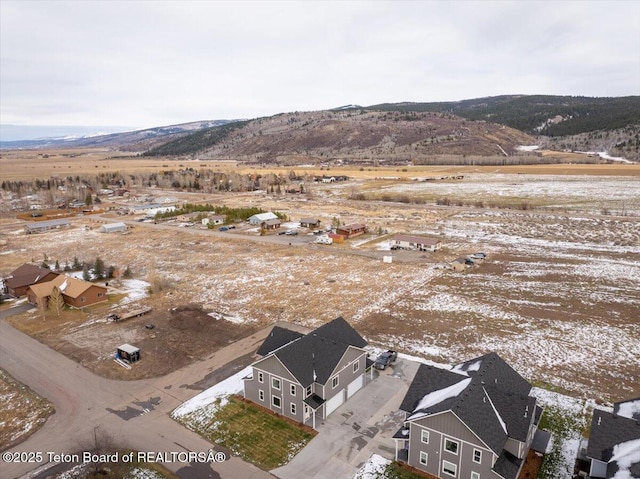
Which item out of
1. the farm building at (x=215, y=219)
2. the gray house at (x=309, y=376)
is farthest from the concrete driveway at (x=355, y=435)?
the farm building at (x=215, y=219)

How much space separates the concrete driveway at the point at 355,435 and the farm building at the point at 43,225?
78468mm

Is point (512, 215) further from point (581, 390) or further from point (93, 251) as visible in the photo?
point (93, 251)

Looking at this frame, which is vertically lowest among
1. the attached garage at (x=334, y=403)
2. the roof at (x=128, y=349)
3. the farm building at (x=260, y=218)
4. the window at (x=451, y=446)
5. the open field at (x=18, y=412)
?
the open field at (x=18, y=412)

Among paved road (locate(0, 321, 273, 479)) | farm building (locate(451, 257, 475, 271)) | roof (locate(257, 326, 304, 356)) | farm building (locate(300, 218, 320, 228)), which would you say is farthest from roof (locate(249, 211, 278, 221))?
roof (locate(257, 326, 304, 356))

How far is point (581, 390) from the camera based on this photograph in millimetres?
25297

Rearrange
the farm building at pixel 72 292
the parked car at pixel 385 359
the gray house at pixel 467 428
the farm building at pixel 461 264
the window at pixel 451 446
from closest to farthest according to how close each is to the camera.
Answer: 1. the gray house at pixel 467 428
2. the window at pixel 451 446
3. the parked car at pixel 385 359
4. the farm building at pixel 72 292
5. the farm building at pixel 461 264

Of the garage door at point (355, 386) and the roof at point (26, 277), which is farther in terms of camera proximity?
the roof at point (26, 277)

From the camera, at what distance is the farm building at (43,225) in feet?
257

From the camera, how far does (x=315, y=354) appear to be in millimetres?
23875

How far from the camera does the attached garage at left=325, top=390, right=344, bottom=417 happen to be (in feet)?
76.5

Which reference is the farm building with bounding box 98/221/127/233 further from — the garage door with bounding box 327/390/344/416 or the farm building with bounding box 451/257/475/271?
the garage door with bounding box 327/390/344/416

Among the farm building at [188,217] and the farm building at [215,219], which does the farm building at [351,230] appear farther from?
the farm building at [188,217]

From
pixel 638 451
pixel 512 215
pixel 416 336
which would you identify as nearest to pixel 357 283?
pixel 416 336

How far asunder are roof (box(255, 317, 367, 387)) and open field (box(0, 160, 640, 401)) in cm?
827
